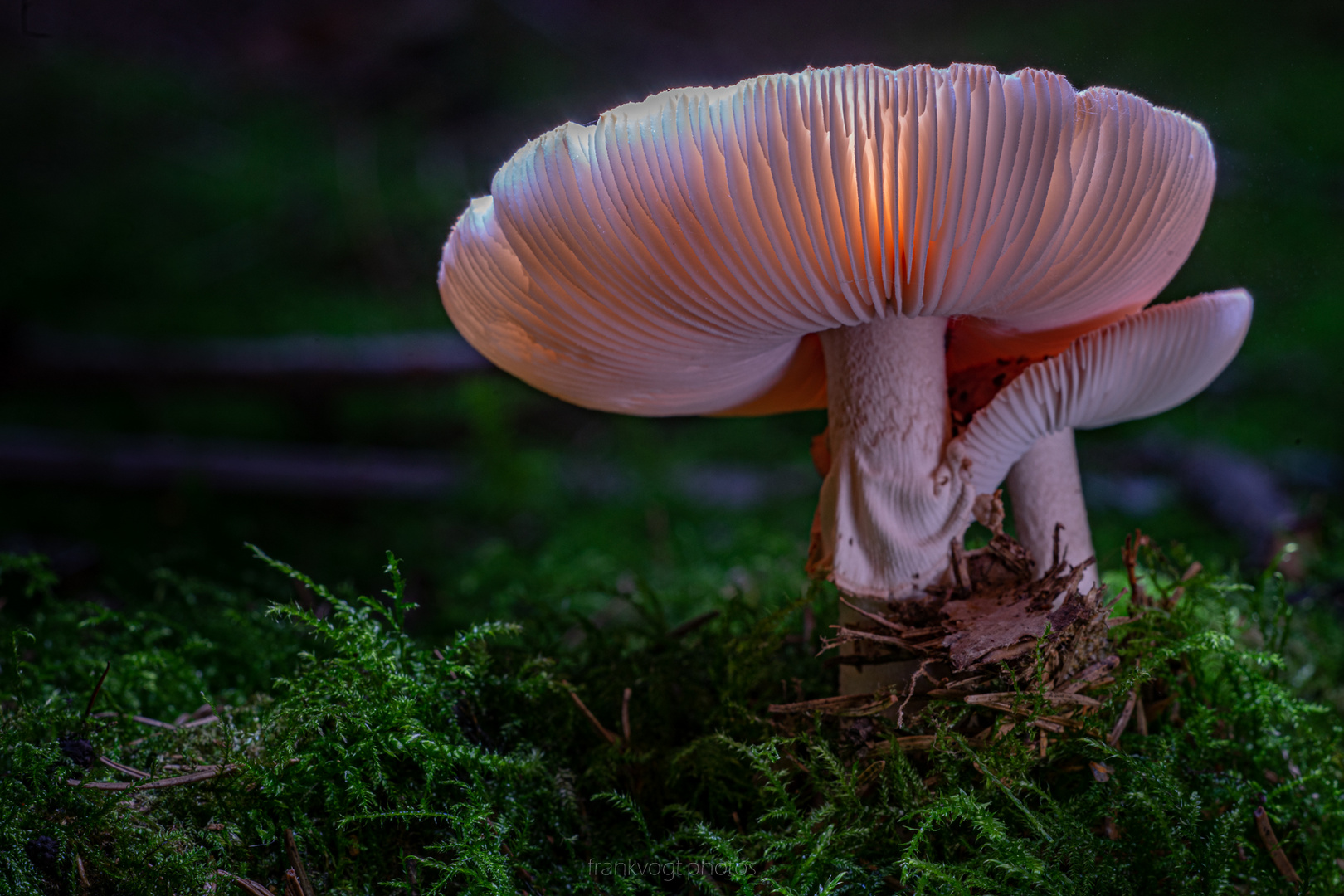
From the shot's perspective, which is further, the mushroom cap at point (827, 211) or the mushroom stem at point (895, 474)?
the mushroom stem at point (895, 474)

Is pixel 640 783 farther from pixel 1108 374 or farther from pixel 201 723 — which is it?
pixel 1108 374

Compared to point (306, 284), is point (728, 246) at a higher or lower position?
lower

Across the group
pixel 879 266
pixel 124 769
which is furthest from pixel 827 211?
pixel 124 769

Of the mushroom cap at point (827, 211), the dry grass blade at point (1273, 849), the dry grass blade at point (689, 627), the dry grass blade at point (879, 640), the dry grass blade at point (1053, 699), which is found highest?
the mushroom cap at point (827, 211)

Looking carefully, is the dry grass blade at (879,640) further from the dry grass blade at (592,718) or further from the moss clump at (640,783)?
the dry grass blade at (592,718)

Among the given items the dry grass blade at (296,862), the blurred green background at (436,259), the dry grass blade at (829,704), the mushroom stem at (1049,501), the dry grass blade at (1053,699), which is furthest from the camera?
the blurred green background at (436,259)

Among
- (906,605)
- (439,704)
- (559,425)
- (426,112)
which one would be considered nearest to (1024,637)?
(906,605)

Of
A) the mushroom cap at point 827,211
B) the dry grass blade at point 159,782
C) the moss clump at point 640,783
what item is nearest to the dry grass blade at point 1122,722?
the moss clump at point 640,783

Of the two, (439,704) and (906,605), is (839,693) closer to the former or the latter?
(906,605)
